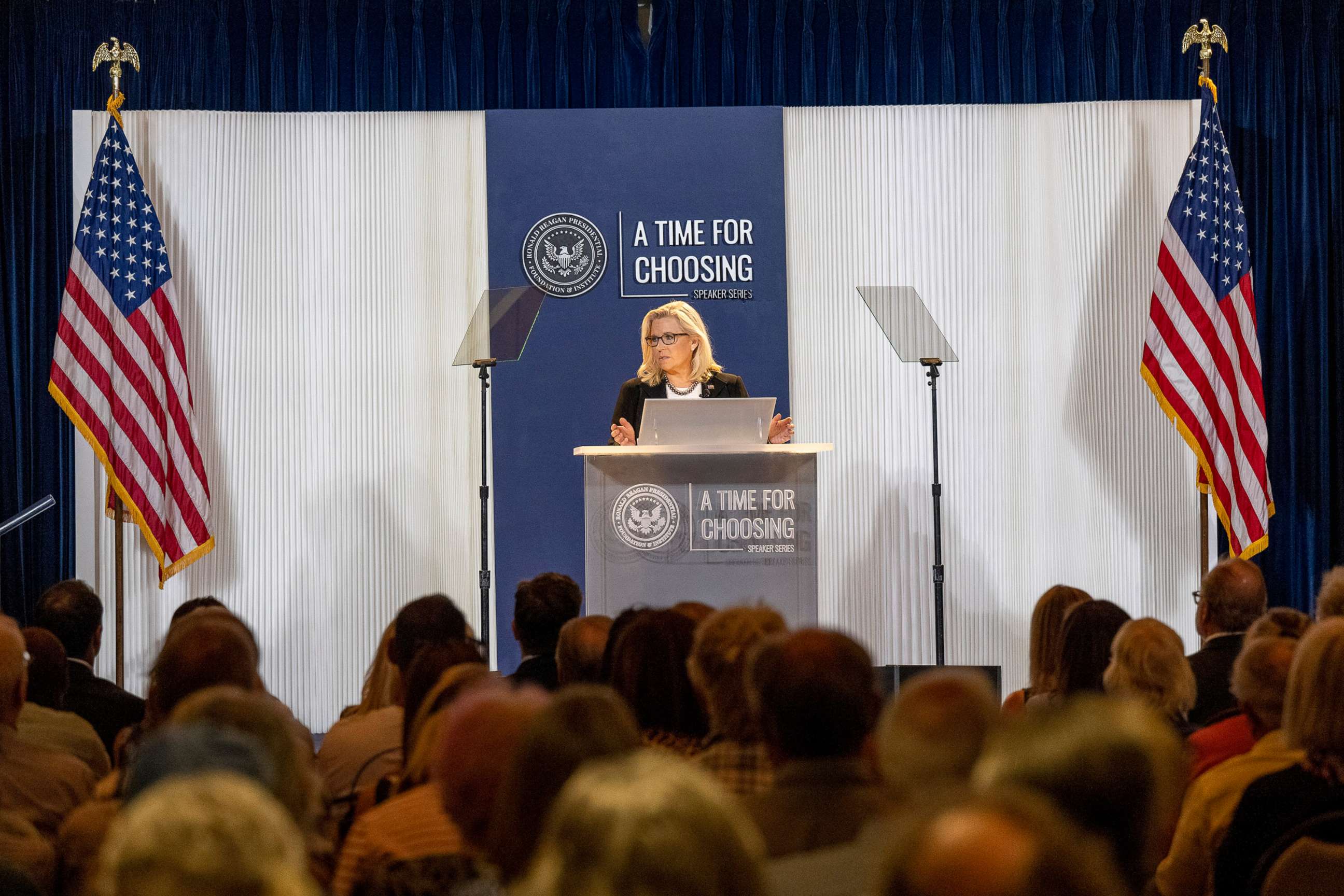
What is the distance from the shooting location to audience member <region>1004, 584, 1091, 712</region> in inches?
145

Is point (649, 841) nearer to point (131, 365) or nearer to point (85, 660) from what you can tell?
point (85, 660)

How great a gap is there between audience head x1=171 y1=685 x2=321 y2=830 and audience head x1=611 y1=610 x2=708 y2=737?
1.02 m

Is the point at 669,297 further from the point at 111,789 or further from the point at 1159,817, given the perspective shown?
the point at 1159,817

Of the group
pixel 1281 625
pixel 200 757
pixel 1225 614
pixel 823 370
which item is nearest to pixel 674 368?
pixel 823 370

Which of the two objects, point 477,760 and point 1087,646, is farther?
point 1087,646

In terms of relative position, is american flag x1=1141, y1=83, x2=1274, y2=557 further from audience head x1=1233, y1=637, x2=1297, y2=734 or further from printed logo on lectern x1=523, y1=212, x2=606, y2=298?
audience head x1=1233, y1=637, x2=1297, y2=734

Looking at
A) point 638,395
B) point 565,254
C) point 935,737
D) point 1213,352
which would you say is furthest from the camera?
point 565,254

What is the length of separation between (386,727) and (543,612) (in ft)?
3.04

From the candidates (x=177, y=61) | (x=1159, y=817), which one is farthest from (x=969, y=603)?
(x=1159, y=817)

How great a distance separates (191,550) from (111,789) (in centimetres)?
493

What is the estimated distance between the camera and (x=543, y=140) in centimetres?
787

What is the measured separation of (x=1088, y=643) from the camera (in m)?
3.52

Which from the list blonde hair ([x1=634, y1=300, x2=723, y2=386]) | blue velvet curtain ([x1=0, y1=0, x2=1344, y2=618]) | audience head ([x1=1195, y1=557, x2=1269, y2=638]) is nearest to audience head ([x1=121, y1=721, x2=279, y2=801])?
audience head ([x1=1195, y1=557, x2=1269, y2=638])

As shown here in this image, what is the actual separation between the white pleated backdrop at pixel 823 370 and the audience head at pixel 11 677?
16.4ft
